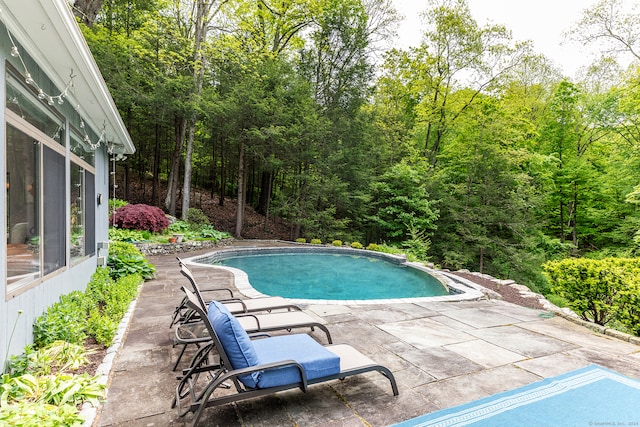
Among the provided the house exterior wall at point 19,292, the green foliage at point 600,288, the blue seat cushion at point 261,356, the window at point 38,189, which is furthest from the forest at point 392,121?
the blue seat cushion at point 261,356

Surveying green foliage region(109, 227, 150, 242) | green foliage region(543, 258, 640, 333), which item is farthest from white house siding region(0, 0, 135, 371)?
green foliage region(543, 258, 640, 333)

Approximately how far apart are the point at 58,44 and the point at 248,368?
2.98 meters

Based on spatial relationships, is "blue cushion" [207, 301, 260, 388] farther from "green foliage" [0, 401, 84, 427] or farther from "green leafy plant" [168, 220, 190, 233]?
"green leafy plant" [168, 220, 190, 233]

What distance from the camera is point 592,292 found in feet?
16.6

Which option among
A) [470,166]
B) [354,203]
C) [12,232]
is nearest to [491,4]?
[470,166]

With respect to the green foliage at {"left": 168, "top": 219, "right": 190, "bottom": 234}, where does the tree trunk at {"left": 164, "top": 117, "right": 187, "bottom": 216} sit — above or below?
above

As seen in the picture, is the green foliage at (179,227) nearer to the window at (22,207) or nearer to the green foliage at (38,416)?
the window at (22,207)

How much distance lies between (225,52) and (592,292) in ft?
49.6

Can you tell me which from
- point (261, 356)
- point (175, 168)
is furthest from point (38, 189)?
point (175, 168)

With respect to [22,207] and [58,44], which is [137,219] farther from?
[58,44]

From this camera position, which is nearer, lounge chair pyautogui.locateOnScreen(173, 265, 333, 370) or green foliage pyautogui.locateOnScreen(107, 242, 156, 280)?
lounge chair pyautogui.locateOnScreen(173, 265, 333, 370)

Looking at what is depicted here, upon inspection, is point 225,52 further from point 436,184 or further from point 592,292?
point 592,292

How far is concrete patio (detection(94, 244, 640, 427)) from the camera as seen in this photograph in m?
2.39

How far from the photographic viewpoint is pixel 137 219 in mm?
10617
